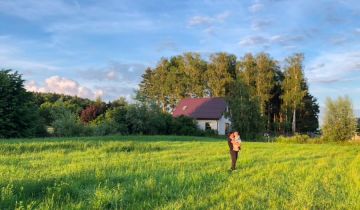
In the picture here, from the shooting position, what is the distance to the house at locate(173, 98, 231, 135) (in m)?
62.8

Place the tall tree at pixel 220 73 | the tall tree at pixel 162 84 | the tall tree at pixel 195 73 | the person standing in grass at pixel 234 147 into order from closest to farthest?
the person standing in grass at pixel 234 147, the tall tree at pixel 220 73, the tall tree at pixel 195 73, the tall tree at pixel 162 84

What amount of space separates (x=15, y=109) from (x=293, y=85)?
47.8 meters

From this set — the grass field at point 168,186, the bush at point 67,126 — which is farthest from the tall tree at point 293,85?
the grass field at point 168,186

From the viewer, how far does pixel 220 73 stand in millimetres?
77062

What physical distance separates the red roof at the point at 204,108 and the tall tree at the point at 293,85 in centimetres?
1189

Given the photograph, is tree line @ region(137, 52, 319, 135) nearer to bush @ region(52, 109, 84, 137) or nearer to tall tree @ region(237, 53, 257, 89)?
tall tree @ region(237, 53, 257, 89)

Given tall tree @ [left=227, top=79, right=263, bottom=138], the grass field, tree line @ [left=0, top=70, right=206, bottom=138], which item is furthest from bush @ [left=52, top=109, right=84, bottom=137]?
tall tree @ [left=227, top=79, right=263, bottom=138]

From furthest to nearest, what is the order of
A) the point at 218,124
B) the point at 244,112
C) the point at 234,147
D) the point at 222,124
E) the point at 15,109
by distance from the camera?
the point at 222,124, the point at 218,124, the point at 244,112, the point at 15,109, the point at 234,147

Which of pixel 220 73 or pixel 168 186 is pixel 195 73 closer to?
pixel 220 73

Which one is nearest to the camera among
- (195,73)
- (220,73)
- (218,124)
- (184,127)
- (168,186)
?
(168,186)

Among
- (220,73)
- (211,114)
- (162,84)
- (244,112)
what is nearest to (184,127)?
(244,112)

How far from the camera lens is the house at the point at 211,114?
62750 millimetres

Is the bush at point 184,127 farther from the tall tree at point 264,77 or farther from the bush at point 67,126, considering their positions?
the tall tree at point 264,77

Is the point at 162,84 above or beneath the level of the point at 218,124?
above
